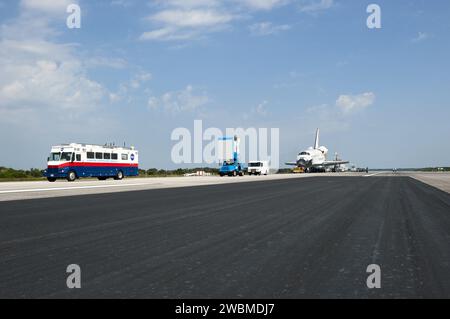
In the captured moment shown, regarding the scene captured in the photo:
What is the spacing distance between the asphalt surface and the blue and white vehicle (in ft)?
79.8

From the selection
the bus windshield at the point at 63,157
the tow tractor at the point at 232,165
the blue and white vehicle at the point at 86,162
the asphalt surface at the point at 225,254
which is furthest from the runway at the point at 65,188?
the tow tractor at the point at 232,165

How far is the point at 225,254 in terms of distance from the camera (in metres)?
6.02

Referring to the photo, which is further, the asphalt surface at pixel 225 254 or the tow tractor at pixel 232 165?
the tow tractor at pixel 232 165

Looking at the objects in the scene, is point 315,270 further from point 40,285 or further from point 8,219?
point 8,219

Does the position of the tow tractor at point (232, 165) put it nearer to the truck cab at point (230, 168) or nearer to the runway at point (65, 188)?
the truck cab at point (230, 168)

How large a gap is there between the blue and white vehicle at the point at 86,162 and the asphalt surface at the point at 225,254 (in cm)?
2432

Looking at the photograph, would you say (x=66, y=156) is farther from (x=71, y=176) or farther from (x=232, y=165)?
(x=232, y=165)

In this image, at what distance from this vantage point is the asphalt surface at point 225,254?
4.35 metres

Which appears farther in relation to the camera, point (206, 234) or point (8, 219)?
point (8, 219)

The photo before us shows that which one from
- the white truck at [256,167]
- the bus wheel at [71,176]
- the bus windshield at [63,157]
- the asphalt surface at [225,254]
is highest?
the bus windshield at [63,157]

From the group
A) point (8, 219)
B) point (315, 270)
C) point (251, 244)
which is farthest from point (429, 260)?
point (8, 219)
